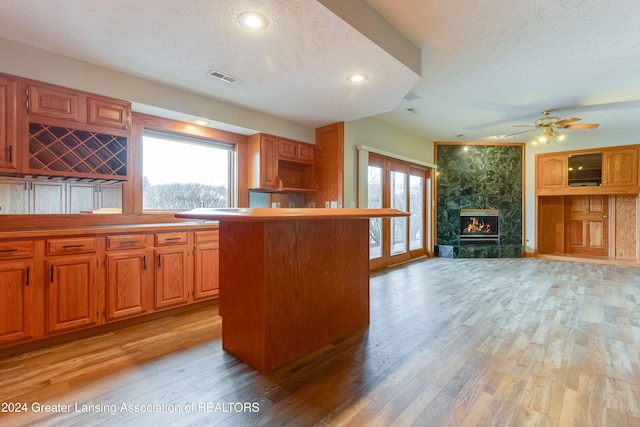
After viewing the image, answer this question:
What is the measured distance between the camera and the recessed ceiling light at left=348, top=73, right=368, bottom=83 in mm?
2916

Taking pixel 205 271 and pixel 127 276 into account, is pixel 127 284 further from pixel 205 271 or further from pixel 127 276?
pixel 205 271

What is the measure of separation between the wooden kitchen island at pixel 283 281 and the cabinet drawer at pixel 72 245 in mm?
1277

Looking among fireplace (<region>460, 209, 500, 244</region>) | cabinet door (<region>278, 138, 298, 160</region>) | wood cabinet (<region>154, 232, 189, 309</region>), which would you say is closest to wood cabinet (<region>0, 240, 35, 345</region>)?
wood cabinet (<region>154, 232, 189, 309</region>)

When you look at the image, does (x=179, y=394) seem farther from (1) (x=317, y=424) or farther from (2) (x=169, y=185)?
(2) (x=169, y=185)

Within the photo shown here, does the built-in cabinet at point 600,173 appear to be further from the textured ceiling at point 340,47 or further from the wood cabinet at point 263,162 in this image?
the wood cabinet at point 263,162

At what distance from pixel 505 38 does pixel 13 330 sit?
4816mm

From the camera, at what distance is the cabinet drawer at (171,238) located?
2.97 metres

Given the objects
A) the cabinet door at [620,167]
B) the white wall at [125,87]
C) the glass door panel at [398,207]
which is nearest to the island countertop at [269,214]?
the white wall at [125,87]

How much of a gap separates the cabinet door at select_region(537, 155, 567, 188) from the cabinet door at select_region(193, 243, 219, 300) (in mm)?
7321

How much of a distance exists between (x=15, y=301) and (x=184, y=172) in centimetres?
210

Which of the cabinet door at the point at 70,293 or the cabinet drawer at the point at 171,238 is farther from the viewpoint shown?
the cabinet drawer at the point at 171,238

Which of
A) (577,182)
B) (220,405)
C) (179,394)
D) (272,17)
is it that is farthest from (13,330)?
(577,182)

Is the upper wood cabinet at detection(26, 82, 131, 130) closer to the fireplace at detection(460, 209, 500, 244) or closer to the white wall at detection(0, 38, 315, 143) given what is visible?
the white wall at detection(0, 38, 315, 143)

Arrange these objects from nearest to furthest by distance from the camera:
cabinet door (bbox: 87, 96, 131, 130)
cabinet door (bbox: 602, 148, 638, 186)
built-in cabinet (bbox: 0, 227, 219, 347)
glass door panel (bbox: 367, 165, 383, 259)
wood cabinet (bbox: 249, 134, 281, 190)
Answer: built-in cabinet (bbox: 0, 227, 219, 347)
cabinet door (bbox: 87, 96, 131, 130)
wood cabinet (bbox: 249, 134, 281, 190)
glass door panel (bbox: 367, 165, 383, 259)
cabinet door (bbox: 602, 148, 638, 186)
